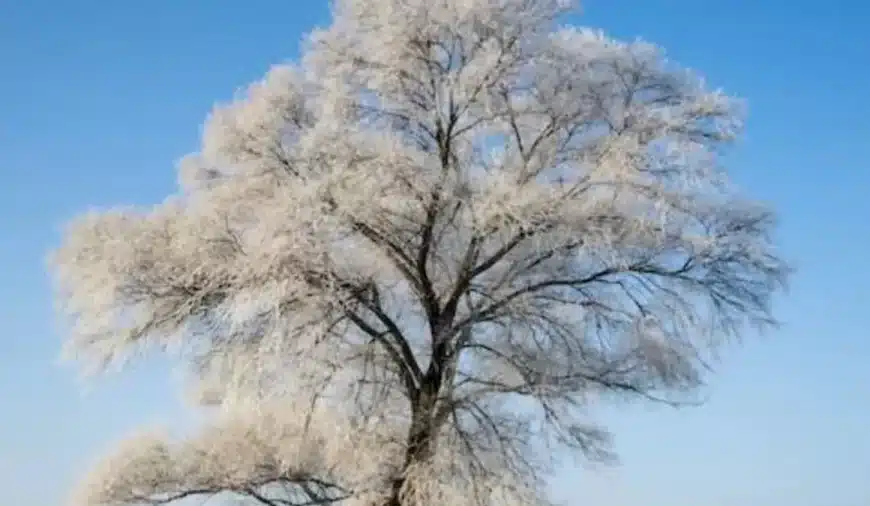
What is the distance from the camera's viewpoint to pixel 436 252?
1209cm

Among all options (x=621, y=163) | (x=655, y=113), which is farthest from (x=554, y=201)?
(x=655, y=113)

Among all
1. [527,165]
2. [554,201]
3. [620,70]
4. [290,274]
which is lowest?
[290,274]

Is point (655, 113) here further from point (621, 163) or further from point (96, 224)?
point (96, 224)

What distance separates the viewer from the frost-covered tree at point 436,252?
11.3 m

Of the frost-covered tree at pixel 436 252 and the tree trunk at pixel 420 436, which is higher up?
the frost-covered tree at pixel 436 252

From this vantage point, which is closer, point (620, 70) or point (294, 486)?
point (620, 70)

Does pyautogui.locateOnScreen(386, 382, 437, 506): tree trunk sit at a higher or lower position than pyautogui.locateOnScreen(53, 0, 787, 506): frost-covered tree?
lower

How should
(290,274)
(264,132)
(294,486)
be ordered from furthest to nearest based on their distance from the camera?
1. (294,486)
2. (264,132)
3. (290,274)

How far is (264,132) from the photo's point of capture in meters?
11.9

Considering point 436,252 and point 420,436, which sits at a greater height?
point 436,252

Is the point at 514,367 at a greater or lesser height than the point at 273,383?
greater

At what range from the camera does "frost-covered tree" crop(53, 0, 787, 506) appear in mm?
11336

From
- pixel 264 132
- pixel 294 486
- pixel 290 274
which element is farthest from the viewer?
pixel 294 486

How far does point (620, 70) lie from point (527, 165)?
131cm
